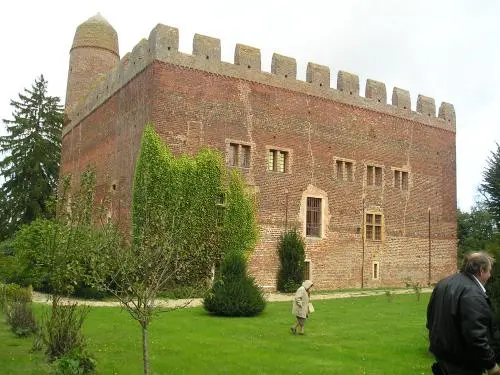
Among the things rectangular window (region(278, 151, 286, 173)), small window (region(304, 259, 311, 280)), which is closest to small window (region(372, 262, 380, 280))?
small window (region(304, 259, 311, 280))

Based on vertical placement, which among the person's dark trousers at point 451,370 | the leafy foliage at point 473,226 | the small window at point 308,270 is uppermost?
the leafy foliage at point 473,226

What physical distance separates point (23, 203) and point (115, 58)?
1167 cm

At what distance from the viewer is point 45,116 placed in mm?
39562

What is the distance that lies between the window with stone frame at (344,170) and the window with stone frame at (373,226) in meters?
2.11

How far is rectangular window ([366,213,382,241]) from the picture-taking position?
28156 millimetres

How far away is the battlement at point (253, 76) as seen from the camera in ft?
75.8

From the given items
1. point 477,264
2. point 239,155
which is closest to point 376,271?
point 239,155

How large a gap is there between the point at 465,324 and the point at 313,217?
21.7 meters

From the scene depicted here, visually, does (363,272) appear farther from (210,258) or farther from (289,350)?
(289,350)

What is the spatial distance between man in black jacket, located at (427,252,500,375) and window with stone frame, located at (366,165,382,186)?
77.9 feet

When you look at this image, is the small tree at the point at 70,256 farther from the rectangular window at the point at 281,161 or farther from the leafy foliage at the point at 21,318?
the rectangular window at the point at 281,161

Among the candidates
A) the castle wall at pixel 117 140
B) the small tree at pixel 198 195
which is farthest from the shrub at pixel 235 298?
the castle wall at pixel 117 140

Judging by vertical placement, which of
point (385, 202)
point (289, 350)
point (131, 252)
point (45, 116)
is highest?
point (45, 116)

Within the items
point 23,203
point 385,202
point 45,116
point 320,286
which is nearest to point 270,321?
point 320,286
